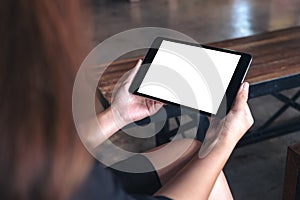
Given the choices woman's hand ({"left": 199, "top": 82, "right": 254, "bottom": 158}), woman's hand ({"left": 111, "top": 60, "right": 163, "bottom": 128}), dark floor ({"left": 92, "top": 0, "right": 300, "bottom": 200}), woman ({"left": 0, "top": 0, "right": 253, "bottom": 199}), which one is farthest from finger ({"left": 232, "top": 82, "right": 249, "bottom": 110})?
dark floor ({"left": 92, "top": 0, "right": 300, "bottom": 200})

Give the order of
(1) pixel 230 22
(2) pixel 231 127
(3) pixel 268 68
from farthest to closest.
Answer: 1. (1) pixel 230 22
2. (3) pixel 268 68
3. (2) pixel 231 127

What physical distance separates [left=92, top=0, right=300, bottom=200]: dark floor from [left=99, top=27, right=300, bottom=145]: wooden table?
0.11 m

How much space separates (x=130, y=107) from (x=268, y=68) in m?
0.73

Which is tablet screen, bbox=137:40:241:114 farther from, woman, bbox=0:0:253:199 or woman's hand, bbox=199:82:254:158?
woman, bbox=0:0:253:199

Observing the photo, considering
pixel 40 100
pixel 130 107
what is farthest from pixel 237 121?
pixel 40 100

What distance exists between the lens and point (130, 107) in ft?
4.09

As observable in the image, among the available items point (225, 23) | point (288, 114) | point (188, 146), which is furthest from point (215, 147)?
point (225, 23)

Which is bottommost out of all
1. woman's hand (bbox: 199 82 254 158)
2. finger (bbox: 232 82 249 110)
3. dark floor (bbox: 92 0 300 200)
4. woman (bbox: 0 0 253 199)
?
dark floor (bbox: 92 0 300 200)

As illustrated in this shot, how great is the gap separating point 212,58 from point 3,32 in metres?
0.81

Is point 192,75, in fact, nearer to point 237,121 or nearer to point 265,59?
point 237,121

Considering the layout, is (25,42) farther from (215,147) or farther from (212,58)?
(212,58)

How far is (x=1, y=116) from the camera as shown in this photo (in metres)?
0.52

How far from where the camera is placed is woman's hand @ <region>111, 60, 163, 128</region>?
124 centimetres

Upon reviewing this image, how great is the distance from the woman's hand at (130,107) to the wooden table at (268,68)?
0.89 ft
